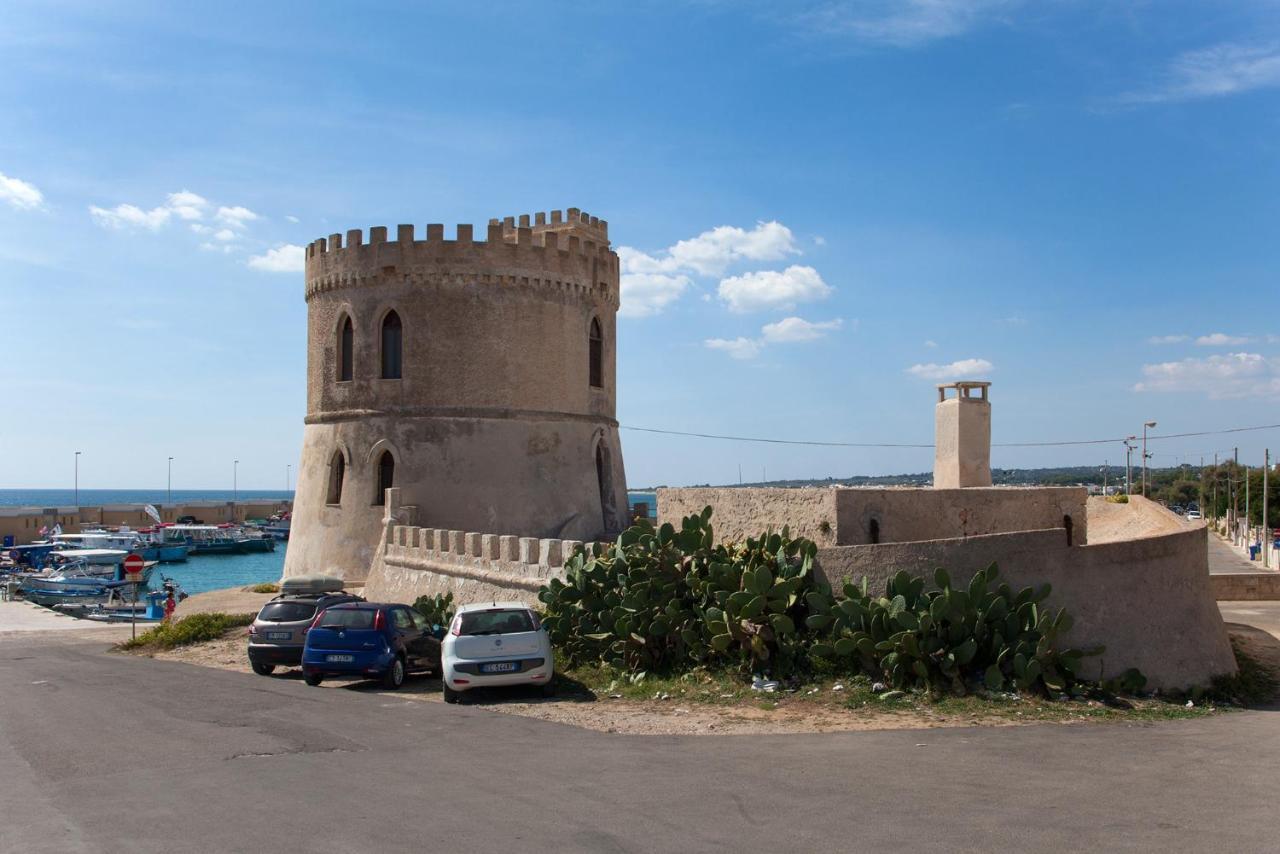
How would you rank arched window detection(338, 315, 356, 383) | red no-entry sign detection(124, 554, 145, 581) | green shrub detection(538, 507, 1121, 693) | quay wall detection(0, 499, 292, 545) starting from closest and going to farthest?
green shrub detection(538, 507, 1121, 693)
red no-entry sign detection(124, 554, 145, 581)
arched window detection(338, 315, 356, 383)
quay wall detection(0, 499, 292, 545)

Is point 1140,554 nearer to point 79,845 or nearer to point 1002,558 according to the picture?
point 1002,558

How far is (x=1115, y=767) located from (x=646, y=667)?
7044 mm

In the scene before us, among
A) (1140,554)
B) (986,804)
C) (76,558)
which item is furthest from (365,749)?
(76,558)

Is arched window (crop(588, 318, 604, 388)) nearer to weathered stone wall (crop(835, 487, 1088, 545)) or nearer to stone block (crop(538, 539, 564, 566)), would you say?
stone block (crop(538, 539, 564, 566))

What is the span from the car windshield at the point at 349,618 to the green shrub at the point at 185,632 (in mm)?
8111

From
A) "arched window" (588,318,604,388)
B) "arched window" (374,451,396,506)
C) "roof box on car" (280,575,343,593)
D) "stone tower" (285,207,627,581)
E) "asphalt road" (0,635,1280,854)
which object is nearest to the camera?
"asphalt road" (0,635,1280,854)

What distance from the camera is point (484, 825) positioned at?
25.9 feet

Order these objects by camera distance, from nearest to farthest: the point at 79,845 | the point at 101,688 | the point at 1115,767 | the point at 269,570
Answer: the point at 79,845
the point at 1115,767
the point at 101,688
the point at 269,570

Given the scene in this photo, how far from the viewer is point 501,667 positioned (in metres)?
14.1

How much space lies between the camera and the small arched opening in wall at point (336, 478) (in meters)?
29.0

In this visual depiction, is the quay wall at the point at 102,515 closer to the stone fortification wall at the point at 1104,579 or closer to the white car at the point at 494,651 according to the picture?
the white car at the point at 494,651

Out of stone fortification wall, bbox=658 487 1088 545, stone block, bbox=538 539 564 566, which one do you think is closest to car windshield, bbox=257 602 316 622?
stone block, bbox=538 539 564 566

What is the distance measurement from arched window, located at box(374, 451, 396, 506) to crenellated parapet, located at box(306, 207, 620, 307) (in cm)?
471

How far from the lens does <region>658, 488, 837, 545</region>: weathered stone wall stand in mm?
15836
